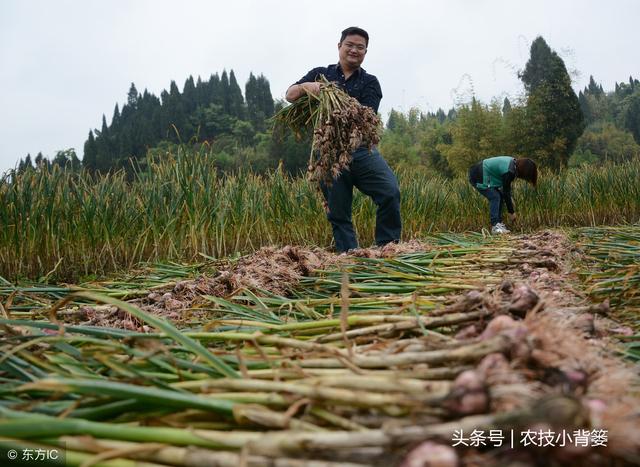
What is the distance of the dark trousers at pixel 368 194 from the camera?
324 centimetres

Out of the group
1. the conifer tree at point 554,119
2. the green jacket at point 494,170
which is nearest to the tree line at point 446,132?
the conifer tree at point 554,119

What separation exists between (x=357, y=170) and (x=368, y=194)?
8.2 inches

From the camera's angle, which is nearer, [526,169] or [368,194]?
[368,194]

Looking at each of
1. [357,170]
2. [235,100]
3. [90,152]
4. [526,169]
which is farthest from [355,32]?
[235,100]

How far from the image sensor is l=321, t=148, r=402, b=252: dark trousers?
3.24 m

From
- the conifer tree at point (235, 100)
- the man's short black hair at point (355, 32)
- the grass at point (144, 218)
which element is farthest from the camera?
the conifer tree at point (235, 100)

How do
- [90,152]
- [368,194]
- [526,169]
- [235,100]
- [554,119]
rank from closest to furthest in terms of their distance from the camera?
[368,194], [526,169], [554,119], [90,152], [235,100]

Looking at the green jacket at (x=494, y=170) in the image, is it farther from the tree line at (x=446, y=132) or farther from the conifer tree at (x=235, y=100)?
the conifer tree at (x=235, y=100)

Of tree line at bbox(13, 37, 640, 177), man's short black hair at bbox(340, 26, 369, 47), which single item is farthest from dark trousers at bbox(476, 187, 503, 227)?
man's short black hair at bbox(340, 26, 369, 47)

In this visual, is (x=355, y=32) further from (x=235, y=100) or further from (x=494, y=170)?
(x=235, y=100)

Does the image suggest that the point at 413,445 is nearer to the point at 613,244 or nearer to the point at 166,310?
the point at 166,310

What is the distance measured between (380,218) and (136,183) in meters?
2.33

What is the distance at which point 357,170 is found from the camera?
3.27m

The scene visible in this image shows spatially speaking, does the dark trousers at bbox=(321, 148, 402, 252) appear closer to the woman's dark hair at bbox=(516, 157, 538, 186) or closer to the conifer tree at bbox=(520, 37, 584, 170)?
the woman's dark hair at bbox=(516, 157, 538, 186)
